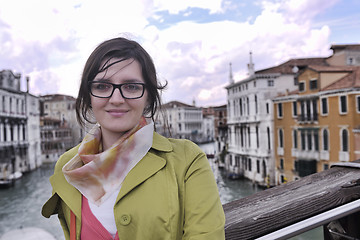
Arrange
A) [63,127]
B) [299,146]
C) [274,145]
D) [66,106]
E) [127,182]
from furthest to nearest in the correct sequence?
[66,106]
[63,127]
[274,145]
[299,146]
[127,182]

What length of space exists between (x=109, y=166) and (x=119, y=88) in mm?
150

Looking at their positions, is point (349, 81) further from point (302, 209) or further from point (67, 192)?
point (67, 192)

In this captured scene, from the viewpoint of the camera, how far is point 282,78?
44.6 ft

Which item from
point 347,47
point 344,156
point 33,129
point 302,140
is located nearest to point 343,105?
point 344,156

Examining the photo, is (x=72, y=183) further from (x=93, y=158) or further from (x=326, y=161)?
(x=326, y=161)

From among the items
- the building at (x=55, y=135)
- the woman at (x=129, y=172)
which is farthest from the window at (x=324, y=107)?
the building at (x=55, y=135)

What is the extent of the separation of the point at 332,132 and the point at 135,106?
10.8 metres

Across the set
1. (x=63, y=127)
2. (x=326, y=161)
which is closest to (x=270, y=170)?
(x=326, y=161)

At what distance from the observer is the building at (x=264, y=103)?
13469 mm

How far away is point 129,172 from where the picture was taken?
60cm

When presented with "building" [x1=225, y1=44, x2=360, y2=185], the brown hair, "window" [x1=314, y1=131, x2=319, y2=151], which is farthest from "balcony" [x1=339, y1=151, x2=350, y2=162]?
the brown hair

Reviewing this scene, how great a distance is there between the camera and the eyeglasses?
0.64 metres

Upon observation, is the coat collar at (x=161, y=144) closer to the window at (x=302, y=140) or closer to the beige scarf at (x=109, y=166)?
the beige scarf at (x=109, y=166)

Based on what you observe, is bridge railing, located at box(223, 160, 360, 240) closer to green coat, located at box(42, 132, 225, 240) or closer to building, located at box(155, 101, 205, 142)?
green coat, located at box(42, 132, 225, 240)
